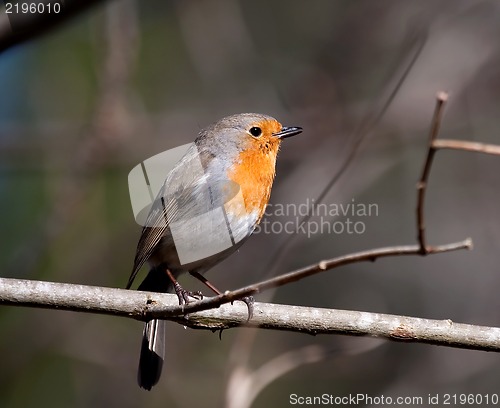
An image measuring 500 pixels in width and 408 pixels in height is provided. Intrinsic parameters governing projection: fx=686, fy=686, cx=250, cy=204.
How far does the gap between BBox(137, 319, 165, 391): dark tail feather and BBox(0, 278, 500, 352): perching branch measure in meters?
1.11

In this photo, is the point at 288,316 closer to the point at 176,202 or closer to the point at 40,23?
the point at 176,202

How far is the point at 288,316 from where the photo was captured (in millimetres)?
3113

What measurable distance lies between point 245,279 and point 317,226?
99cm

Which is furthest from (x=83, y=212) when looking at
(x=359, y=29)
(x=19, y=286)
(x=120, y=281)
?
(x=19, y=286)

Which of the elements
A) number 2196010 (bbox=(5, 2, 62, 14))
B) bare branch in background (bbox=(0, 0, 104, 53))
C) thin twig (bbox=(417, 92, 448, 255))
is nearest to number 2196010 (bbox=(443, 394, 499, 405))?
thin twig (bbox=(417, 92, 448, 255))

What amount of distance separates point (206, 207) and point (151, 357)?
1008 mm

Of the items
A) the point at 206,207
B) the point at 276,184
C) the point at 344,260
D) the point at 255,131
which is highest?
the point at 276,184

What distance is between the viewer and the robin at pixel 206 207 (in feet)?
13.2

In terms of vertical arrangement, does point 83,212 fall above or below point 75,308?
above

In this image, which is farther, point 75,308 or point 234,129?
point 234,129

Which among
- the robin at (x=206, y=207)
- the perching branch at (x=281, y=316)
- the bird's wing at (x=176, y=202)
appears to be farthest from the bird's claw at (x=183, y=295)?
the perching branch at (x=281, y=316)

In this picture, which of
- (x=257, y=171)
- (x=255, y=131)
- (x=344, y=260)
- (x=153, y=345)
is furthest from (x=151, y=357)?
(x=344, y=260)

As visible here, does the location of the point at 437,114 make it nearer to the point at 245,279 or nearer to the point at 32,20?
the point at 32,20

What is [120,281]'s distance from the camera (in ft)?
22.0
